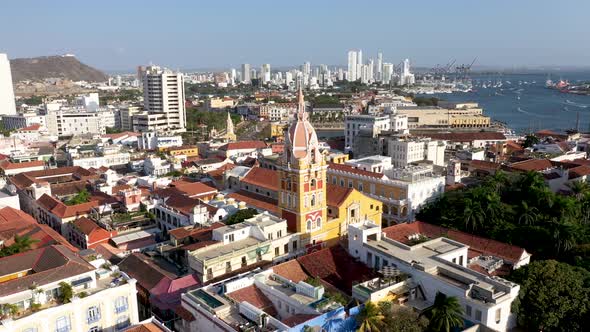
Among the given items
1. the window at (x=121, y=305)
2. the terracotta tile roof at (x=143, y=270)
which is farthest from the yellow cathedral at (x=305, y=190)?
the window at (x=121, y=305)

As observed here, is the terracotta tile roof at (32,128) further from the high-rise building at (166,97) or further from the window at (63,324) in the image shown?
the window at (63,324)

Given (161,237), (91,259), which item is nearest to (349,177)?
(161,237)

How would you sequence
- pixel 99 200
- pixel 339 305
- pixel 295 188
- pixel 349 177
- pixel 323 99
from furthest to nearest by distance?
pixel 323 99 < pixel 349 177 < pixel 99 200 < pixel 295 188 < pixel 339 305

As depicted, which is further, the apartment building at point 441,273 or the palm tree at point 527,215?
the palm tree at point 527,215

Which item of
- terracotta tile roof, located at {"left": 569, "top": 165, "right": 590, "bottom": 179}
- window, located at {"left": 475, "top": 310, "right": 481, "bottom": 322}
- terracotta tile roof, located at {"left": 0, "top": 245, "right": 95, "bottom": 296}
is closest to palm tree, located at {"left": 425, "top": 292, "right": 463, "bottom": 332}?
window, located at {"left": 475, "top": 310, "right": 481, "bottom": 322}

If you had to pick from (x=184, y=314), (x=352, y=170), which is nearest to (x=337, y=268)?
(x=184, y=314)

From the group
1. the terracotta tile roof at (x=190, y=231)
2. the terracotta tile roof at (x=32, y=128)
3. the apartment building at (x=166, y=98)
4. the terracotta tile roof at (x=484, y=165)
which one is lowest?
the terracotta tile roof at (x=190, y=231)

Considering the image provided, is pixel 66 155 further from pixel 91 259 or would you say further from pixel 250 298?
pixel 250 298
